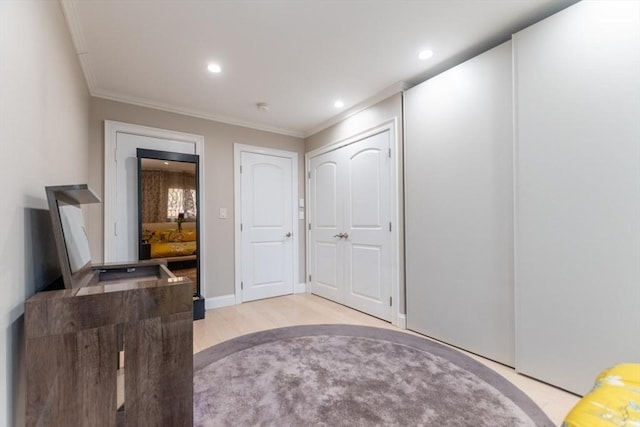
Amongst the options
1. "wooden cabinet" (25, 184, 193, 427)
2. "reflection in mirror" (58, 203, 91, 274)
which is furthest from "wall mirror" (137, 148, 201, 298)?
"wooden cabinet" (25, 184, 193, 427)

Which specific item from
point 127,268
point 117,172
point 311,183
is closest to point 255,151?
point 311,183

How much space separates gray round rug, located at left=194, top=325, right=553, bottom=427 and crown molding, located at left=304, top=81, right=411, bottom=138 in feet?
7.97

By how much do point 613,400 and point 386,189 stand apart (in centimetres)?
233

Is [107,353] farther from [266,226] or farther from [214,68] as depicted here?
[266,226]

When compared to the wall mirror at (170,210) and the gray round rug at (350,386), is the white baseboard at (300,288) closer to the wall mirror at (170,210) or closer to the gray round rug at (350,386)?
the wall mirror at (170,210)

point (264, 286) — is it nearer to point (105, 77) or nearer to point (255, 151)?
point (255, 151)

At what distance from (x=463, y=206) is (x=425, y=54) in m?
1.31

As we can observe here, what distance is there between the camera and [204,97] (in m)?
2.99

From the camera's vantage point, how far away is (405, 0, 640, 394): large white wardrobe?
1.53m

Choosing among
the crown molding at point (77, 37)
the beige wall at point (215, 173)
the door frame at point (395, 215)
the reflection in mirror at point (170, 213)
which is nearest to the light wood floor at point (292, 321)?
the door frame at point (395, 215)

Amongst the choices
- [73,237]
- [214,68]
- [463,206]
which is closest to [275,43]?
[214,68]

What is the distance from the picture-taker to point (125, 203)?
2943 mm

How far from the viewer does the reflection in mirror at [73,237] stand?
4.00 feet

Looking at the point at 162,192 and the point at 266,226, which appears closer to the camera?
the point at 162,192
